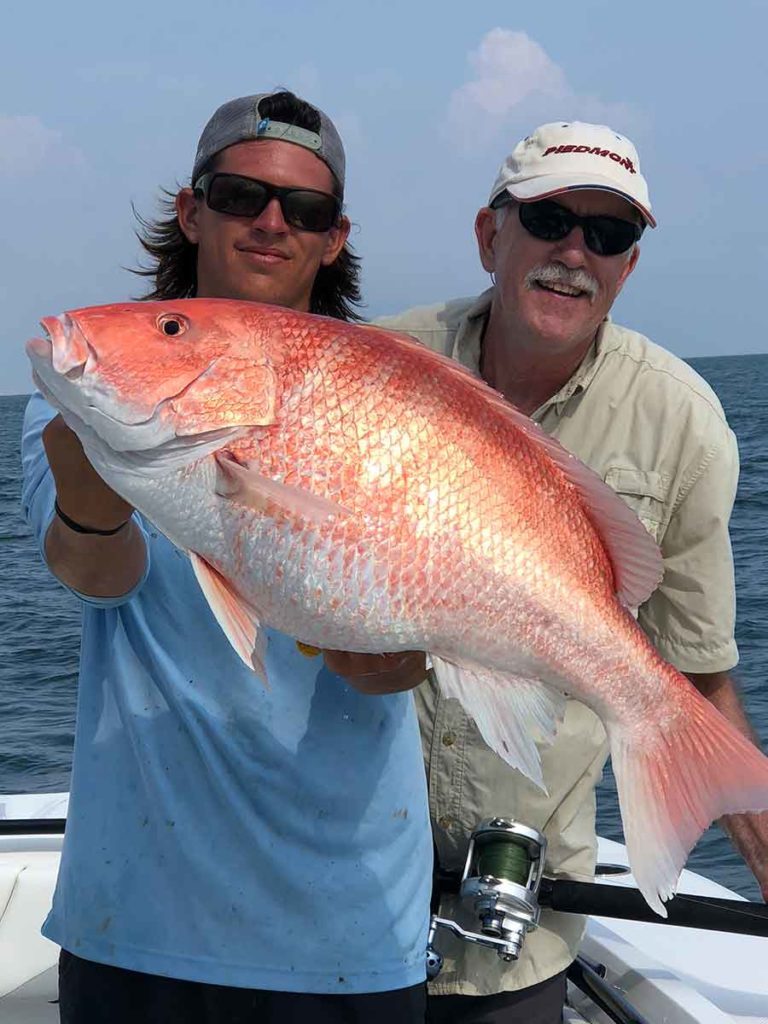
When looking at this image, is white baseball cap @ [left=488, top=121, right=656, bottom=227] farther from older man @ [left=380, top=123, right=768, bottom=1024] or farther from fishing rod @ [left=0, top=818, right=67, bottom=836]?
fishing rod @ [left=0, top=818, right=67, bottom=836]

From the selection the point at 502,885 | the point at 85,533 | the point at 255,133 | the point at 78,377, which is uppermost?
the point at 255,133

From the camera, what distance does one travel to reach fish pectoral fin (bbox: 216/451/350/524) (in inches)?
71.3

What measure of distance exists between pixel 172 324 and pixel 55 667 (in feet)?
36.0

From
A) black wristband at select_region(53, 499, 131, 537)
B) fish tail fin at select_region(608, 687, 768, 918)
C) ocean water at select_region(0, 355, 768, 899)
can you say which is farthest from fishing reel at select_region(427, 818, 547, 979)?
black wristband at select_region(53, 499, 131, 537)

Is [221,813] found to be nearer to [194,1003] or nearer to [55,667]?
[194,1003]

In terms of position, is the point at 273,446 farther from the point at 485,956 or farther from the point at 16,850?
the point at 16,850

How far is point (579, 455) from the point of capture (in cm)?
338

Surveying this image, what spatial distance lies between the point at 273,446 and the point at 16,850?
2.96 metres

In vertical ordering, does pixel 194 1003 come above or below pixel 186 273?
below

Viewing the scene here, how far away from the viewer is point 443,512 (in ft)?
6.27

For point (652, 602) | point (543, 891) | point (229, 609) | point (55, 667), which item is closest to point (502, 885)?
point (543, 891)

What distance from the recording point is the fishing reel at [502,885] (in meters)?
3.12

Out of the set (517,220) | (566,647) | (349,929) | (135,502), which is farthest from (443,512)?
(517,220)

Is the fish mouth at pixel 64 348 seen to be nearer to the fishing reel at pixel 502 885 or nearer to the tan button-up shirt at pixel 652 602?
the tan button-up shirt at pixel 652 602
